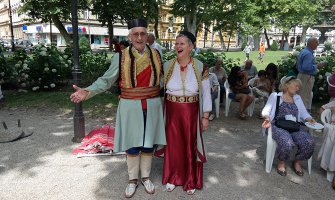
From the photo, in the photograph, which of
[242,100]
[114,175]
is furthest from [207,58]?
[114,175]

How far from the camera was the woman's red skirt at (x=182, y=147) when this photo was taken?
11.6ft

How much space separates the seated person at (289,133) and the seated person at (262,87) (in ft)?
8.92

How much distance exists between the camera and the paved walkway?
3678mm

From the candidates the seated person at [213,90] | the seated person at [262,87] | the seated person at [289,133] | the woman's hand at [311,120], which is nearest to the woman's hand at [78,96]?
the seated person at [289,133]

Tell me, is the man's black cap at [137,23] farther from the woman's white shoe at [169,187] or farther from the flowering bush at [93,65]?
the flowering bush at [93,65]

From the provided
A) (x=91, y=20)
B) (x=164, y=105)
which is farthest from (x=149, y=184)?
(x=91, y=20)

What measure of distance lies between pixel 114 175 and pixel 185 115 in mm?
1408

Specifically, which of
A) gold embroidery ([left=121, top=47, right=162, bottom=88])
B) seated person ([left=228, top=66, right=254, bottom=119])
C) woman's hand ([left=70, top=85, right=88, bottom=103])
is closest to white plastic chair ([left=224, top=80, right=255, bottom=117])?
seated person ([left=228, top=66, right=254, bottom=119])

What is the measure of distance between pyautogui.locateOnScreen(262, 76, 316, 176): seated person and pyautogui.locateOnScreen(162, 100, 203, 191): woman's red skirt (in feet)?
3.96

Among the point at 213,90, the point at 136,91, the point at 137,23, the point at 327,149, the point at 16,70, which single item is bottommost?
the point at 327,149

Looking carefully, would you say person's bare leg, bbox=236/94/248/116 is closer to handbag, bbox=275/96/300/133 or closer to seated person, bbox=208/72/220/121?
seated person, bbox=208/72/220/121

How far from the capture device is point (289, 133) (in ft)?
13.9

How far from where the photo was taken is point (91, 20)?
175ft

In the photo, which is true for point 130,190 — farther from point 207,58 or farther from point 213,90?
point 207,58
